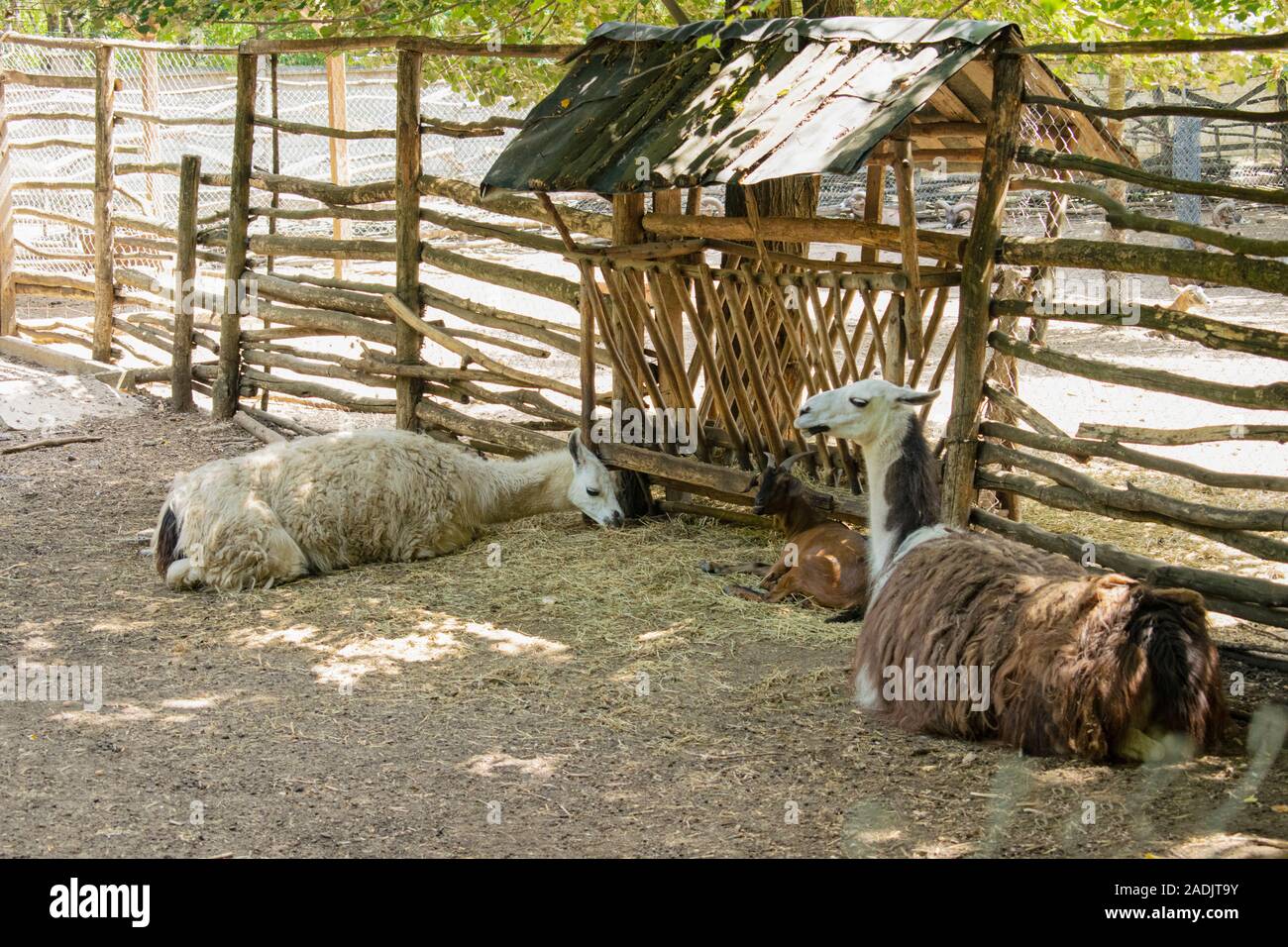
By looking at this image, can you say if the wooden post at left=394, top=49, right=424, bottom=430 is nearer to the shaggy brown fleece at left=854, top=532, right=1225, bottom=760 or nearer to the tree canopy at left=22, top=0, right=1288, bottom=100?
the tree canopy at left=22, top=0, right=1288, bottom=100

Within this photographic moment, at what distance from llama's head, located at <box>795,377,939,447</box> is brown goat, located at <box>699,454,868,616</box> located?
840 millimetres

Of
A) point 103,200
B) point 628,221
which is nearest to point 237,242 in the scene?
point 103,200

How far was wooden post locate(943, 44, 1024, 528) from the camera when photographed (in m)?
5.35

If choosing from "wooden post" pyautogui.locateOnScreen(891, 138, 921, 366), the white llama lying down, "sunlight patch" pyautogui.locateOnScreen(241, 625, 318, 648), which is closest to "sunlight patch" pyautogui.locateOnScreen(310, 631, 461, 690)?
"sunlight patch" pyautogui.locateOnScreen(241, 625, 318, 648)

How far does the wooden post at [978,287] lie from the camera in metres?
5.35

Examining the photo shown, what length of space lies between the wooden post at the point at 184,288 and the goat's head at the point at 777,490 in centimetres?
613

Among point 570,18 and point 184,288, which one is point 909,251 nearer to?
point 570,18

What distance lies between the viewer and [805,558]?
5992 millimetres

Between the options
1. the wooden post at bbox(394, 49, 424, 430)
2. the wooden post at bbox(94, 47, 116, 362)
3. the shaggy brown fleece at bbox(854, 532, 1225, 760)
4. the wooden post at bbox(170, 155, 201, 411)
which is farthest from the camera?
the wooden post at bbox(94, 47, 116, 362)

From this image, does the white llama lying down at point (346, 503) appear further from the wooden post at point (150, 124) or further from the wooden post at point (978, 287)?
the wooden post at point (150, 124)

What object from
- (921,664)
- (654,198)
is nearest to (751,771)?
(921,664)

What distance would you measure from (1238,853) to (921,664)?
125 cm

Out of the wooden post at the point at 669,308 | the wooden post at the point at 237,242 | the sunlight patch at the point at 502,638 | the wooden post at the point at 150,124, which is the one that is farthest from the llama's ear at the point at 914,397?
the wooden post at the point at 150,124
